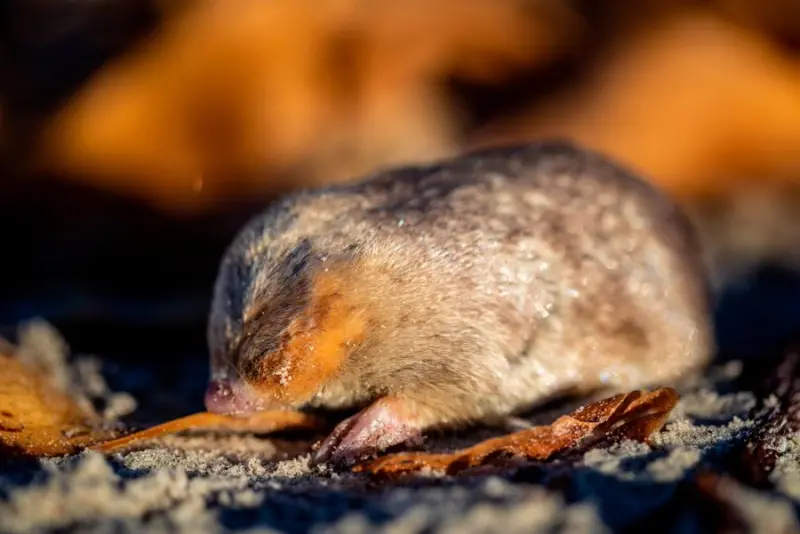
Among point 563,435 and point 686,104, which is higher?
point 686,104

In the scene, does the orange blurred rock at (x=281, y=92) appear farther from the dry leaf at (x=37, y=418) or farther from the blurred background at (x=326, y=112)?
the dry leaf at (x=37, y=418)

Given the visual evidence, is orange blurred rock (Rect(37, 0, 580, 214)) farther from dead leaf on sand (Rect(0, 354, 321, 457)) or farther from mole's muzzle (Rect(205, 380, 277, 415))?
mole's muzzle (Rect(205, 380, 277, 415))

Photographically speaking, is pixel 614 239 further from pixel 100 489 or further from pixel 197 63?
pixel 197 63

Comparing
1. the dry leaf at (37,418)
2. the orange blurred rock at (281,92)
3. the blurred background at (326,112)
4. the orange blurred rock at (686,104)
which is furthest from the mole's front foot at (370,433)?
the orange blurred rock at (686,104)

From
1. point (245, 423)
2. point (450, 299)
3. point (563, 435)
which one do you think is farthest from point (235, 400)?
point (563, 435)

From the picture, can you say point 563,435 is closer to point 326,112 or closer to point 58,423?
point 58,423
